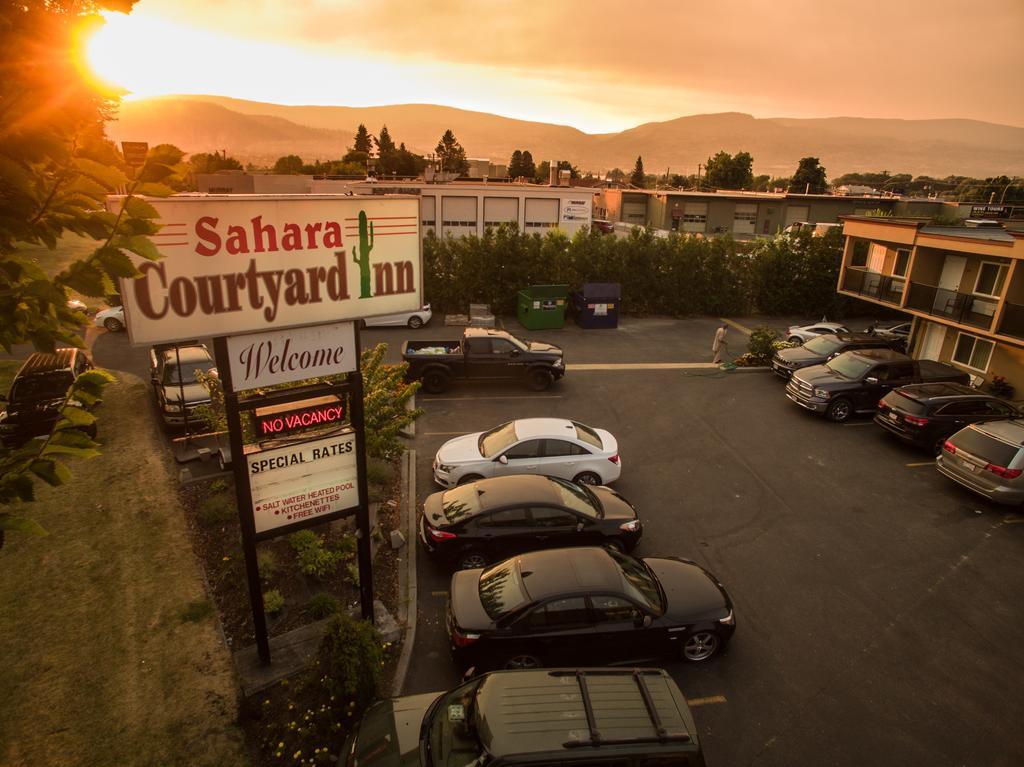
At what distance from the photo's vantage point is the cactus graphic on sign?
7355mm

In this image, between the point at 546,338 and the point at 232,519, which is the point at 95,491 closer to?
the point at 232,519

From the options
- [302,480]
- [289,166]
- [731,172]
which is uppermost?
[731,172]

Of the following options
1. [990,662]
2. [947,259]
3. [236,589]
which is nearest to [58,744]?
[236,589]

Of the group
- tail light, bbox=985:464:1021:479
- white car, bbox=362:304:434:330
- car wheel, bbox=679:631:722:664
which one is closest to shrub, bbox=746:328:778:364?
tail light, bbox=985:464:1021:479

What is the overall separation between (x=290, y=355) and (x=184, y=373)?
1002 centimetres

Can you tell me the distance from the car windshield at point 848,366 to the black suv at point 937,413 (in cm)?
170

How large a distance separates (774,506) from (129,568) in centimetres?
1217

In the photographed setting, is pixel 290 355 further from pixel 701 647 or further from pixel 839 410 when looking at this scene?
pixel 839 410

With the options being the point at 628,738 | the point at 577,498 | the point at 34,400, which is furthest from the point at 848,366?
the point at 34,400

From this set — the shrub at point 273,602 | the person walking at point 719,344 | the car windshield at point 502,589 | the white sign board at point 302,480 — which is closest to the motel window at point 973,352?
the person walking at point 719,344

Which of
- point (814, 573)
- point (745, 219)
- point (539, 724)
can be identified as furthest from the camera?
point (745, 219)

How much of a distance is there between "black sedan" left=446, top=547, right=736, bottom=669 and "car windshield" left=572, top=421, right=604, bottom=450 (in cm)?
418

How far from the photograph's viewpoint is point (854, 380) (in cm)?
1727

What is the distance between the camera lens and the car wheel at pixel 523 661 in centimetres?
785
